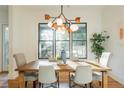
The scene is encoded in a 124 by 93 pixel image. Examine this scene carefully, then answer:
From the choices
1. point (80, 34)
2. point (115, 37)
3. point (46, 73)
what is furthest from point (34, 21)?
point (46, 73)

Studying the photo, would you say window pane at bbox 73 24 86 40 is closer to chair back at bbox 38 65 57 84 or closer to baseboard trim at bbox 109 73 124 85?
baseboard trim at bbox 109 73 124 85

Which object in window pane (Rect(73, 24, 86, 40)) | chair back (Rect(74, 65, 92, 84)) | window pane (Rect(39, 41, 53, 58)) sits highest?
window pane (Rect(73, 24, 86, 40))

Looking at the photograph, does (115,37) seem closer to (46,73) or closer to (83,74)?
(83,74)

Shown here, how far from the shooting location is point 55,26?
4805mm

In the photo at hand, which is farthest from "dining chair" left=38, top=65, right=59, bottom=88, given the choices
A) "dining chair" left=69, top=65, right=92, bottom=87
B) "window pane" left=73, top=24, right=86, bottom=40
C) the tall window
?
"window pane" left=73, top=24, right=86, bottom=40

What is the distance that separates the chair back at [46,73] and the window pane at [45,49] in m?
3.64

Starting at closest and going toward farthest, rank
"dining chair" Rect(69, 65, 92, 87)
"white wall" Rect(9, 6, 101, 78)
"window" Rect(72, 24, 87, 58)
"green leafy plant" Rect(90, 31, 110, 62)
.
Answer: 1. "dining chair" Rect(69, 65, 92, 87)
2. "green leafy plant" Rect(90, 31, 110, 62)
3. "white wall" Rect(9, 6, 101, 78)
4. "window" Rect(72, 24, 87, 58)

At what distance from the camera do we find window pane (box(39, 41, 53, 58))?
7.61 metres

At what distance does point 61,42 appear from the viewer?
25.2 ft

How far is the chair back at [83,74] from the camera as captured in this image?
12.7 ft

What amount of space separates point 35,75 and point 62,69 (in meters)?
1.10

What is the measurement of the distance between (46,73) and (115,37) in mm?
3247

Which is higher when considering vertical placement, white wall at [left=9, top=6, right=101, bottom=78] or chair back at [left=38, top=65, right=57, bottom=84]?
white wall at [left=9, top=6, right=101, bottom=78]
